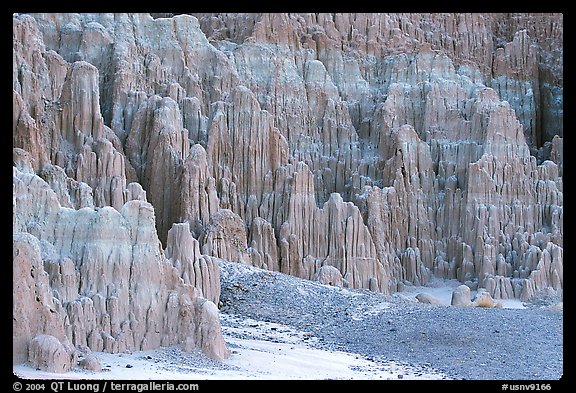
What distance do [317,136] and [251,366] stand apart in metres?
30.7

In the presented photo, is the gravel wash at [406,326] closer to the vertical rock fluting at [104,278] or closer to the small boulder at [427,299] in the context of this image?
the vertical rock fluting at [104,278]

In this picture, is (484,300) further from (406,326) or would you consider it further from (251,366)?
(251,366)

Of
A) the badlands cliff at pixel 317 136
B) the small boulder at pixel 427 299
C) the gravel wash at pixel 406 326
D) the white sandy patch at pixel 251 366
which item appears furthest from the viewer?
the small boulder at pixel 427 299

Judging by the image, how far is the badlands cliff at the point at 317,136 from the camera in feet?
144

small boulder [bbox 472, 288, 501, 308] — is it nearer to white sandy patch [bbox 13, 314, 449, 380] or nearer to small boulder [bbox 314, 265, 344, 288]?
small boulder [bbox 314, 265, 344, 288]

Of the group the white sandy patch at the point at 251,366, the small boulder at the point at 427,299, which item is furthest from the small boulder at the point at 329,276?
the white sandy patch at the point at 251,366

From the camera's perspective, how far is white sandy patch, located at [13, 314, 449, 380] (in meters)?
22.4

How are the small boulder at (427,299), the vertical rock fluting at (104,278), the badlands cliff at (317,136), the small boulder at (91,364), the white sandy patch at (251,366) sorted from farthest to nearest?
1. the small boulder at (427,299)
2. the badlands cliff at (317,136)
3. the vertical rock fluting at (104,278)
4. the white sandy patch at (251,366)
5. the small boulder at (91,364)

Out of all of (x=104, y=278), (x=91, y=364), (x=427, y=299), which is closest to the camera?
(x=91, y=364)

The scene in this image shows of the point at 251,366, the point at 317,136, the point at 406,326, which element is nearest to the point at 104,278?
the point at 251,366

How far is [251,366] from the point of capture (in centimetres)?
2520

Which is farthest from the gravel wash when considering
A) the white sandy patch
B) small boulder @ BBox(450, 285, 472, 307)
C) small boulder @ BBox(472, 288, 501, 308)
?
small boulder @ BBox(450, 285, 472, 307)

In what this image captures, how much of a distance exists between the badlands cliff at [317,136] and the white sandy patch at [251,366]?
5.86 metres

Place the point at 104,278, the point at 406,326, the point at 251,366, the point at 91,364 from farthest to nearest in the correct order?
1. the point at 406,326
2. the point at 104,278
3. the point at 251,366
4. the point at 91,364
